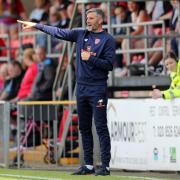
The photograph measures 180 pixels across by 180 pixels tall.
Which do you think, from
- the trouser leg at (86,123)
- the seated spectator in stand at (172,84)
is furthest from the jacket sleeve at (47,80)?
the trouser leg at (86,123)

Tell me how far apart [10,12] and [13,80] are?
3954mm

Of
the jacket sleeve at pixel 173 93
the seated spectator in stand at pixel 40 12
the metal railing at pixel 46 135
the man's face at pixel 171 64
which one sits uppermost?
the seated spectator in stand at pixel 40 12

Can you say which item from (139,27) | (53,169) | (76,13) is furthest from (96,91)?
(139,27)

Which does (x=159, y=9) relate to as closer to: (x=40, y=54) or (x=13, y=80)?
(x=40, y=54)

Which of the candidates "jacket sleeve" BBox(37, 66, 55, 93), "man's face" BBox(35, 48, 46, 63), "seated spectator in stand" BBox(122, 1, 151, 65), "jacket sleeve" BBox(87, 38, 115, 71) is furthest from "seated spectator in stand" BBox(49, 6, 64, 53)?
"jacket sleeve" BBox(87, 38, 115, 71)

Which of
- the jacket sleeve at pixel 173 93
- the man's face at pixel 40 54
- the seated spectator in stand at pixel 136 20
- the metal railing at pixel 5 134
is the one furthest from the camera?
the man's face at pixel 40 54

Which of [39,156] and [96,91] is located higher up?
[96,91]

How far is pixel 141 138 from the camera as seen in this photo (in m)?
13.7

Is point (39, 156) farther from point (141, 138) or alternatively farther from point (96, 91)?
point (96, 91)

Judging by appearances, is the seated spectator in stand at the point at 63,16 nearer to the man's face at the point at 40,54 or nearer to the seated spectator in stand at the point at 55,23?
the seated spectator in stand at the point at 55,23

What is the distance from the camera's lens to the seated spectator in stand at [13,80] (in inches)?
765

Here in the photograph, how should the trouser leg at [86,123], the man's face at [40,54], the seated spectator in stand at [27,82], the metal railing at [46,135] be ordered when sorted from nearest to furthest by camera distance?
1. the trouser leg at [86,123]
2. the metal railing at [46,135]
3. the man's face at [40,54]
4. the seated spectator in stand at [27,82]

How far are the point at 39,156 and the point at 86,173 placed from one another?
3.07 meters

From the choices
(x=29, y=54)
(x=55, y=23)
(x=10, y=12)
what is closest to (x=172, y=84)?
(x=29, y=54)
